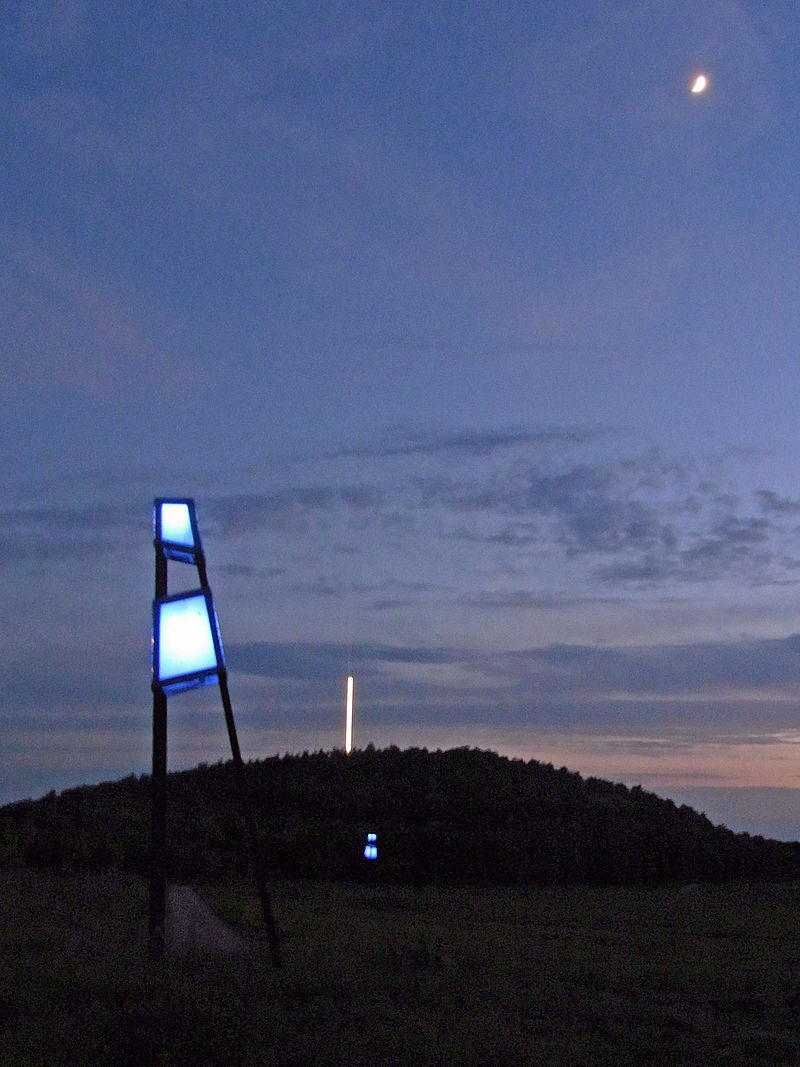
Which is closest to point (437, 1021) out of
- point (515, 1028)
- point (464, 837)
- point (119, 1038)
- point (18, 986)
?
point (515, 1028)

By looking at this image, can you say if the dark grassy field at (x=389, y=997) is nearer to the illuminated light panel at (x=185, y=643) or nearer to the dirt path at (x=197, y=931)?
the dirt path at (x=197, y=931)

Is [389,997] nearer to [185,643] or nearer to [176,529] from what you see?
[185,643]

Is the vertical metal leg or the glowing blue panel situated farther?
the glowing blue panel

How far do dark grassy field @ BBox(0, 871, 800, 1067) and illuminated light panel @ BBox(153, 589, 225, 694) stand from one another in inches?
88.3

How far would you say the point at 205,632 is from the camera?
405 inches

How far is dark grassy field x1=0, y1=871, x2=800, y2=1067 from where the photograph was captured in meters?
6.68

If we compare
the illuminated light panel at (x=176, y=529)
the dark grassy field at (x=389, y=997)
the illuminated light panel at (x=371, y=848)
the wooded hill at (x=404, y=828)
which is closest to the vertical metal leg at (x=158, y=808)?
the dark grassy field at (x=389, y=997)

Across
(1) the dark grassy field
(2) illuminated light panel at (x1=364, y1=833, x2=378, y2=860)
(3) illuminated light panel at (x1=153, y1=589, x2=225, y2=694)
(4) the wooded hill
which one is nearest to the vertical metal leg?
(3) illuminated light panel at (x1=153, y1=589, x2=225, y2=694)

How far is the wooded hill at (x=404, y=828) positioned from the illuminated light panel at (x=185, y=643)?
14181mm

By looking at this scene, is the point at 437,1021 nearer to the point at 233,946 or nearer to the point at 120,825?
the point at 233,946

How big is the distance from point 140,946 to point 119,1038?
14.0 ft

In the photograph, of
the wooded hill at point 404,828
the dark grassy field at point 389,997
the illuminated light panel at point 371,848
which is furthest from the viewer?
the wooded hill at point 404,828

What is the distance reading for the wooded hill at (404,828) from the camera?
25.0 m

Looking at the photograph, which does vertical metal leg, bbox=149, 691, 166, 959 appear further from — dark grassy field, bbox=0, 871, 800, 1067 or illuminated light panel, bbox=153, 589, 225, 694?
dark grassy field, bbox=0, 871, 800, 1067
